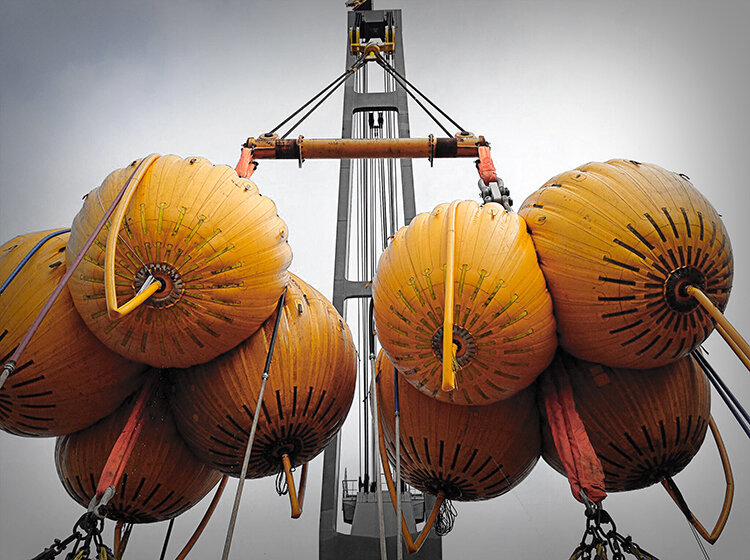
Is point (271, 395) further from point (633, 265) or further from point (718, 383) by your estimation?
point (718, 383)

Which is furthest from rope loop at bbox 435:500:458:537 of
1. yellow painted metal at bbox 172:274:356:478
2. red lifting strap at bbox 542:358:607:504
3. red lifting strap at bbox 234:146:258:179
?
red lifting strap at bbox 234:146:258:179

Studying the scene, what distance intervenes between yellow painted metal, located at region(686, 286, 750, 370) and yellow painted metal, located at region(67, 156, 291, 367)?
141cm

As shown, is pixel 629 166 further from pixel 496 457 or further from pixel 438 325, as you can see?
pixel 496 457

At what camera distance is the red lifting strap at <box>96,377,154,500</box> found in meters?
2.04

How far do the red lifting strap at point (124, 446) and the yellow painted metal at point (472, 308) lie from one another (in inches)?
37.7

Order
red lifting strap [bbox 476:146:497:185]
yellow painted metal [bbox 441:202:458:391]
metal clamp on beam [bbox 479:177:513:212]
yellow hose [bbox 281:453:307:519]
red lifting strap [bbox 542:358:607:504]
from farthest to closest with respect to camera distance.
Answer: red lifting strap [bbox 476:146:497:185] < metal clamp on beam [bbox 479:177:513:212] < yellow hose [bbox 281:453:307:519] < red lifting strap [bbox 542:358:607:504] < yellow painted metal [bbox 441:202:458:391]

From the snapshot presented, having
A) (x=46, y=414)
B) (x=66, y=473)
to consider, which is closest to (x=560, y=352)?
(x=46, y=414)

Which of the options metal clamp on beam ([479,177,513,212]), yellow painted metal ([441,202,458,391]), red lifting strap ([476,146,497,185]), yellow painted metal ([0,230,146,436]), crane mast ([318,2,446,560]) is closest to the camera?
yellow painted metal ([441,202,458,391])

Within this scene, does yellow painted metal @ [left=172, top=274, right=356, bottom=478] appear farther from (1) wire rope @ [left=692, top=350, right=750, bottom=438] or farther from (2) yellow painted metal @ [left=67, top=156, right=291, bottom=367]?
(1) wire rope @ [left=692, top=350, right=750, bottom=438]

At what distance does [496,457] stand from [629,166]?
1.18 meters

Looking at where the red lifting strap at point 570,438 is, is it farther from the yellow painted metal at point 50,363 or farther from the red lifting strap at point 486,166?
the yellow painted metal at point 50,363

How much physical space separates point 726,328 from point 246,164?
7.43 ft

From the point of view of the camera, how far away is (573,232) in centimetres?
197

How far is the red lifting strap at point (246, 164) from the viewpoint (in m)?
3.04
